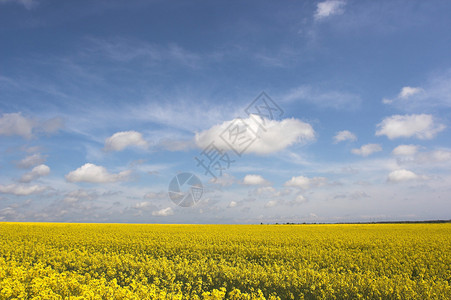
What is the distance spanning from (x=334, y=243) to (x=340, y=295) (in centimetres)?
1372

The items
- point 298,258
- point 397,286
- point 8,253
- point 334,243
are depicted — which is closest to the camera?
point 397,286

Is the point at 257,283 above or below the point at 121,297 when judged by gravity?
below

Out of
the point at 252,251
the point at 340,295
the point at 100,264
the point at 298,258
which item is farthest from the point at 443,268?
the point at 100,264

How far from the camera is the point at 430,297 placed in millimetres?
7895

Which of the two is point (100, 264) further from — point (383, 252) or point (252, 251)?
point (383, 252)

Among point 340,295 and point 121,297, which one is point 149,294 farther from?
point 340,295

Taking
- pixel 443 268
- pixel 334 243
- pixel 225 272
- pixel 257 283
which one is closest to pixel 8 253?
pixel 225 272

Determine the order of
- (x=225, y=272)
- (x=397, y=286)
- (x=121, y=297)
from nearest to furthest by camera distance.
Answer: (x=121, y=297)
(x=397, y=286)
(x=225, y=272)

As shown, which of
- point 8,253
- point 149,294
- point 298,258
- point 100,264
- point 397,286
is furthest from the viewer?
point 8,253

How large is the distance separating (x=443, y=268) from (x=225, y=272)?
10.6 m

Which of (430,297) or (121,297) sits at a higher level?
(121,297)

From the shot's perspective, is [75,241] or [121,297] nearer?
[121,297]

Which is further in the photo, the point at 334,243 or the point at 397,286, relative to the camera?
the point at 334,243

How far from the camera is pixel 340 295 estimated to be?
8719 mm
